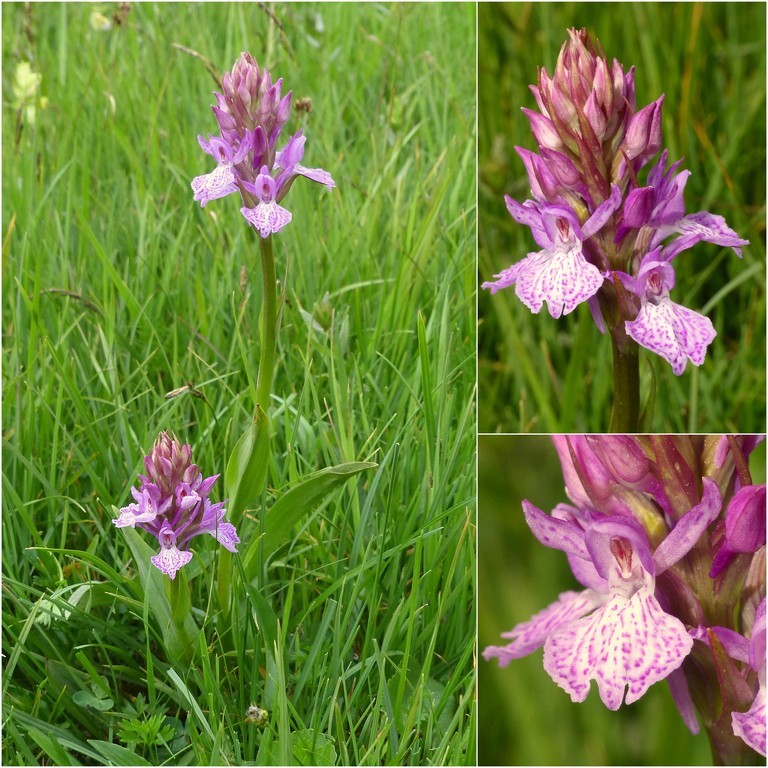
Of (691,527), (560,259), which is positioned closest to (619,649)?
(691,527)

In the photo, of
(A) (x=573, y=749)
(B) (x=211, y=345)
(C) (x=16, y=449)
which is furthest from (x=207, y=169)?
(A) (x=573, y=749)

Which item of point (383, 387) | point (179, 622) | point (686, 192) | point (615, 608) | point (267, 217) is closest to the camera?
point (615, 608)

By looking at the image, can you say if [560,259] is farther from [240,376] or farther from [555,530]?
[240,376]

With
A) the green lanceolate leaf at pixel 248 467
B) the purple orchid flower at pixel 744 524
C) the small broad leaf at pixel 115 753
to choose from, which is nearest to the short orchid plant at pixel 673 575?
the purple orchid flower at pixel 744 524

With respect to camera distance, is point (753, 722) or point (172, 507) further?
point (172, 507)

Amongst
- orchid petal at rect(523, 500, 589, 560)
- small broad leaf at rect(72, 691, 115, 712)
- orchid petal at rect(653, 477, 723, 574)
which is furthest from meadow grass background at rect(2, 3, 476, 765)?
orchid petal at rect(653, 477, 723, 574)

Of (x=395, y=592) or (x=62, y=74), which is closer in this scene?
(x=395, y=592)

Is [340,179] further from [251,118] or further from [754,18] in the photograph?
[754,18]
